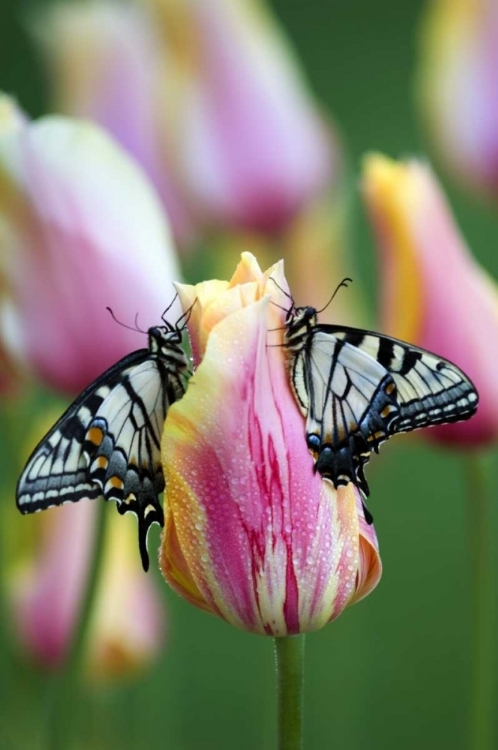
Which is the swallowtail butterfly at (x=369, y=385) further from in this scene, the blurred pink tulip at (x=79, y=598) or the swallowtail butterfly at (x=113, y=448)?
the blurred pink tulip at (x=79, y=598)

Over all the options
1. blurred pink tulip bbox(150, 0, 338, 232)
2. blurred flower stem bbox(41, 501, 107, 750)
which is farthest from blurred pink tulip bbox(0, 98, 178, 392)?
blurred pink tulip bbox(150, 0, 338, 232)

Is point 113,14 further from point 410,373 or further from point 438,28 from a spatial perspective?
point 410,373

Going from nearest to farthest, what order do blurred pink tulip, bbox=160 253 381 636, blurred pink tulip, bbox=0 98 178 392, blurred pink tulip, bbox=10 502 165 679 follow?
blurred pink tulip, bbox=160 253 381 636, blurred pink tulip, bbox=0 98 178 392, blurred pink tulip, bbox=10 502 165 679

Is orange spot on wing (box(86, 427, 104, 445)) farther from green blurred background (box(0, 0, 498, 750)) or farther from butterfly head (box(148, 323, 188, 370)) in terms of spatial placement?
green blurred background (box(0, 0, 498, 750))

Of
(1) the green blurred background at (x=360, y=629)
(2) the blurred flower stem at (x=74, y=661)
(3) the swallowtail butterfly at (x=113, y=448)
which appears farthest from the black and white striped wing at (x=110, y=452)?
(1) the green blurred background at (x=360, y=629)

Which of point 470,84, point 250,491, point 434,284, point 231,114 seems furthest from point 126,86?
point 250,491
